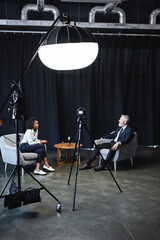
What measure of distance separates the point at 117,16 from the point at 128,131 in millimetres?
3740

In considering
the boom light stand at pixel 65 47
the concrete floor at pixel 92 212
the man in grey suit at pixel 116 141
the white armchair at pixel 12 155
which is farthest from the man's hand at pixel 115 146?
the boom light stand at pixel 65 47

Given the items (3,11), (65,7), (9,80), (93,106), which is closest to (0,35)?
(3,11)

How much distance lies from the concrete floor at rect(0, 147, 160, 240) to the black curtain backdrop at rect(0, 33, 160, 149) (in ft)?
8.50

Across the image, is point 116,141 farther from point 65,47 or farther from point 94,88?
point 65,47

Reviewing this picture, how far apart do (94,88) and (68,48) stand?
531 centimetres

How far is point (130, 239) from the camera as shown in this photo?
276cm

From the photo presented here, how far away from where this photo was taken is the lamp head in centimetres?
227

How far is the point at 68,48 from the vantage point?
231 centimetres

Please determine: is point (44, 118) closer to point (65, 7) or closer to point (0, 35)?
point (0, 35)

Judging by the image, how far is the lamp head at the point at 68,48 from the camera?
7.45 feet

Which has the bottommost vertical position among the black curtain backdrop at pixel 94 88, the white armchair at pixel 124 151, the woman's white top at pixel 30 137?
the white armchair at pixel 124 151

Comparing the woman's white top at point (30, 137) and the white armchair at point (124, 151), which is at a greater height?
the woman's white top at point (30, 137)

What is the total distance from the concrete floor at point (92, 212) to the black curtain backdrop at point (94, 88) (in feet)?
8.50

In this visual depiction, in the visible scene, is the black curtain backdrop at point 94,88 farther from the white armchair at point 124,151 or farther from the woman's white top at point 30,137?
the white armchair at point 124,151
